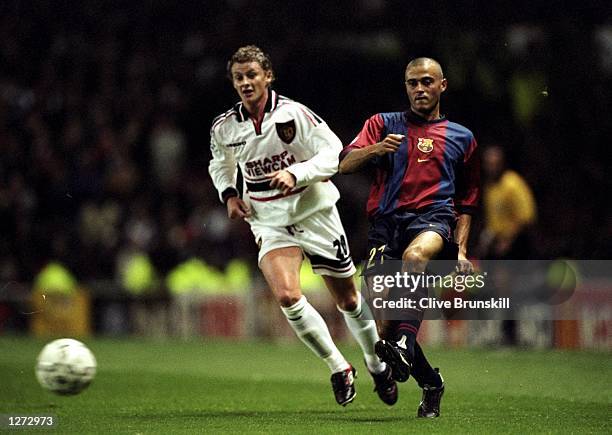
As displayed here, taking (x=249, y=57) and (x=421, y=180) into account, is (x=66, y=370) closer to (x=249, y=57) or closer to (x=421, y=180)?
(x=249, y=57)

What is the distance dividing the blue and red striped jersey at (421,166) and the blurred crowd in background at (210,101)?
6.82m

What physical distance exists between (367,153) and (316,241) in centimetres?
107

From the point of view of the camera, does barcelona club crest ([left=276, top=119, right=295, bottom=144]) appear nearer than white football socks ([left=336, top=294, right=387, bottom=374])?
Yes

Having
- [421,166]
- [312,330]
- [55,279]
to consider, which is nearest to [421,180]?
[421,166]

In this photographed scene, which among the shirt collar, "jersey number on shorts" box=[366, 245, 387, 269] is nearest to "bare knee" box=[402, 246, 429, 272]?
"jersey number on shorts" box=[366, 245, 387, 269]

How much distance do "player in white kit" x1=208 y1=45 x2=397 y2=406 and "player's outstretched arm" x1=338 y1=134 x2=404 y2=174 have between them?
385 mm

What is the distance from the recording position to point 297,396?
336 inches

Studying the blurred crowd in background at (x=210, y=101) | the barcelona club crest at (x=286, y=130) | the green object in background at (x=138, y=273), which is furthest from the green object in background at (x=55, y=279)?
the barcelona club crest at (x=286, y=130)

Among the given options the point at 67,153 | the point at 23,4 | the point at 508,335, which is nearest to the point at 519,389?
the point at 508,335

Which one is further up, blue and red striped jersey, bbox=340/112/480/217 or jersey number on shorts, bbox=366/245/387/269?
blue and red striped jersey, bbox=340/112/480/217

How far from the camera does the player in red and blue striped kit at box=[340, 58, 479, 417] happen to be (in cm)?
669

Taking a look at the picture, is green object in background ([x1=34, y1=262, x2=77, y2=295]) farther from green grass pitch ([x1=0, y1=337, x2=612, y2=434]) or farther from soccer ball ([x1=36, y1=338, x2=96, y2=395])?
soccer ball ([x1=36, y1=338, x2=96, y2=395])

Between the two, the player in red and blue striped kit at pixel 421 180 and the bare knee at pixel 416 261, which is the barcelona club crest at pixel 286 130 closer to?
the player in red and blue striped kit at pixel 421 180

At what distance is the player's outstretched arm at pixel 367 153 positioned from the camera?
650 cm
